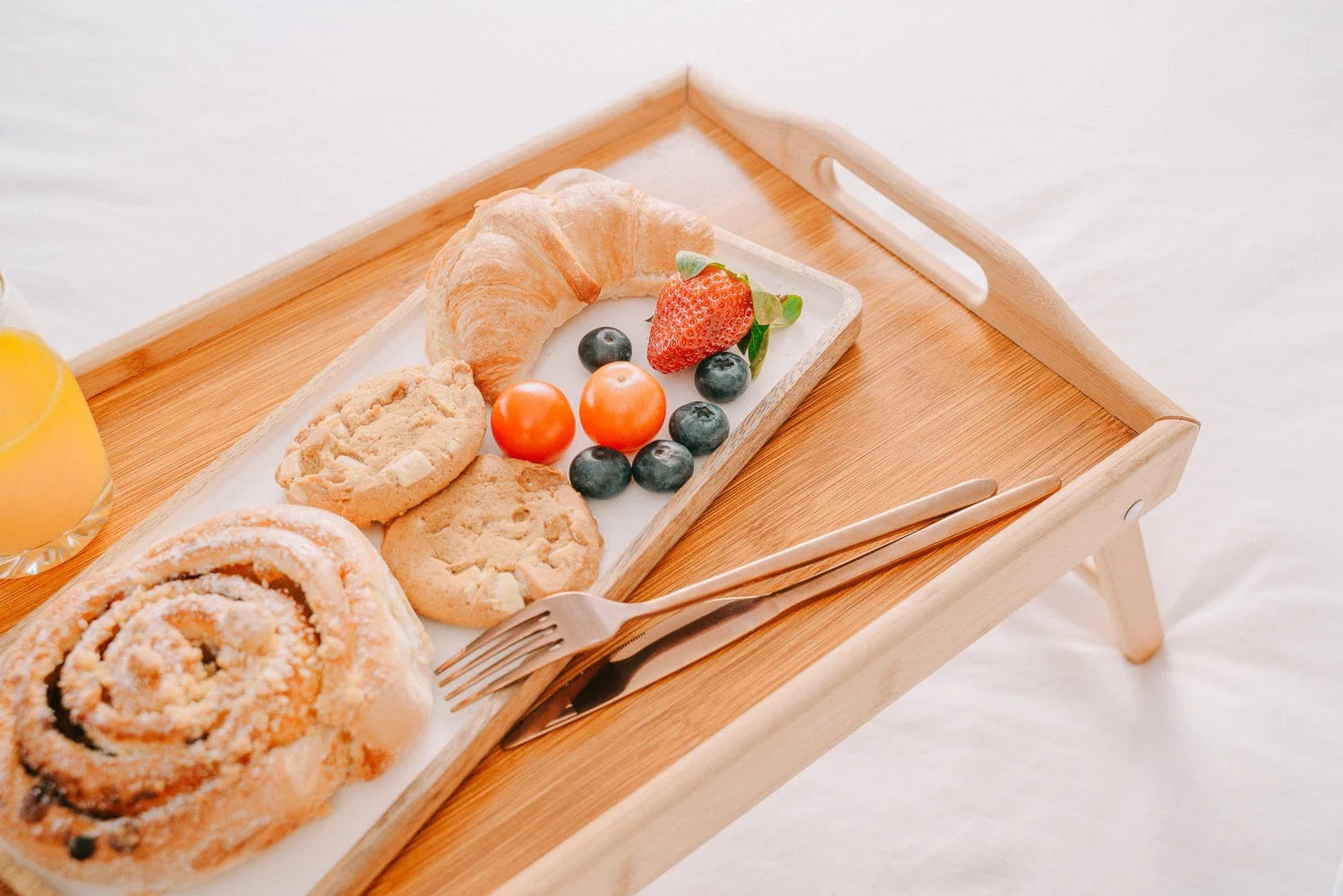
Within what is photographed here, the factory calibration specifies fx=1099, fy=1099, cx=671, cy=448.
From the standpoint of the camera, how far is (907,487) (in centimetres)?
151

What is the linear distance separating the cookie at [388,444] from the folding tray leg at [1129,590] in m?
0.94

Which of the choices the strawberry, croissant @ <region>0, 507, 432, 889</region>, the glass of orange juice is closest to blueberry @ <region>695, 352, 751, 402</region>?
the strawberry

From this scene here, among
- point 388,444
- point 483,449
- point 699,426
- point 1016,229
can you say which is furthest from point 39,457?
point 1016,229

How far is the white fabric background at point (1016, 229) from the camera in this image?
1.81m

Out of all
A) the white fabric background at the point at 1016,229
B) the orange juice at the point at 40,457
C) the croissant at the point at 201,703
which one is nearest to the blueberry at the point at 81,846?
the croissant at the point at 201,703

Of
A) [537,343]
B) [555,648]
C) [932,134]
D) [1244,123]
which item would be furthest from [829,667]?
[1244,123]

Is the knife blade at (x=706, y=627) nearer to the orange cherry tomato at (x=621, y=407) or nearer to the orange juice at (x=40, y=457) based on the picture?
the orange cherry tomato at (x=621, y=407)

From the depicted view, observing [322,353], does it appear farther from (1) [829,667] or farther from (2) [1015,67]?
(2) [1015,67]

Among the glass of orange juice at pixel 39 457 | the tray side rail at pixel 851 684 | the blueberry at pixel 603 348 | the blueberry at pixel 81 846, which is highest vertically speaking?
the glass of orange juice at pixel 39 457

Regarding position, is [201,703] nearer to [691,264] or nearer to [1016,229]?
[691,264]

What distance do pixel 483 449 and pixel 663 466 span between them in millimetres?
266

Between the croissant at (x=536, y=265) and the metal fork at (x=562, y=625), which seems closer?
the metal fork at (x=562, y=625)

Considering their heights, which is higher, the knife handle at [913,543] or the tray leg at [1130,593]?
the knife handle at [913,543]

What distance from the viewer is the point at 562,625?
1.31 m
